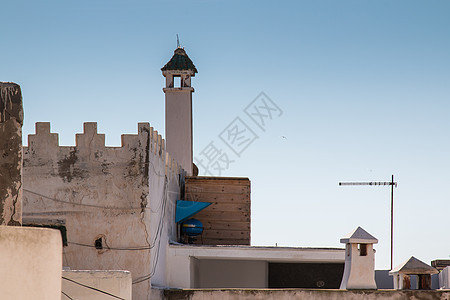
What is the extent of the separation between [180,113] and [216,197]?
245 inches

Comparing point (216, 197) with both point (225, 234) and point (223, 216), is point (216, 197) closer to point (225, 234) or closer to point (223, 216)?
point (223, 216)

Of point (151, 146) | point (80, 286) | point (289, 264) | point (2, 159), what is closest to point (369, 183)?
point (289, 264)

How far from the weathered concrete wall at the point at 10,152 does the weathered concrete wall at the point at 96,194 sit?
38.2 feet

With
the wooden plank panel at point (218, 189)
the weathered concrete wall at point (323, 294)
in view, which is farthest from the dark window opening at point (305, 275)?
the weathered concrete wall at point (323, 294)

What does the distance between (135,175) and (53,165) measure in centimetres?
196

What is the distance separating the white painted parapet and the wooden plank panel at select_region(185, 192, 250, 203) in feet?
19.9

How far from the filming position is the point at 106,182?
1789 centimetres

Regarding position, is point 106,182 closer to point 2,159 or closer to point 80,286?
point 80,286

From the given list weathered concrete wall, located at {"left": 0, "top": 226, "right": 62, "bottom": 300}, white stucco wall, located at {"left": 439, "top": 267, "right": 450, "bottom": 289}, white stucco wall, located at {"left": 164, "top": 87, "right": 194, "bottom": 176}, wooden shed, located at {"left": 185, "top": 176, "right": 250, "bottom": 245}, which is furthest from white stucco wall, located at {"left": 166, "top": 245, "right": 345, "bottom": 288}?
weathered concrete wall, located at {"left": 0, "top": 226, "right": 62, "bottom": 300}

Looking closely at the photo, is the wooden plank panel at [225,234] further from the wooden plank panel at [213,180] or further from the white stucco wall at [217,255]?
the wooden plank panel at [213,180]

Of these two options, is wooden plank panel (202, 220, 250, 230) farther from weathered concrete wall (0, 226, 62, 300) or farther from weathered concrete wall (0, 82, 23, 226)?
weathered concrete wall (0, 226, 62, 300)

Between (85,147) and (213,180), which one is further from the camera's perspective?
(213,180)

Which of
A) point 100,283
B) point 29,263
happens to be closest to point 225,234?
point 100,283

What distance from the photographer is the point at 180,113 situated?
2872cm
